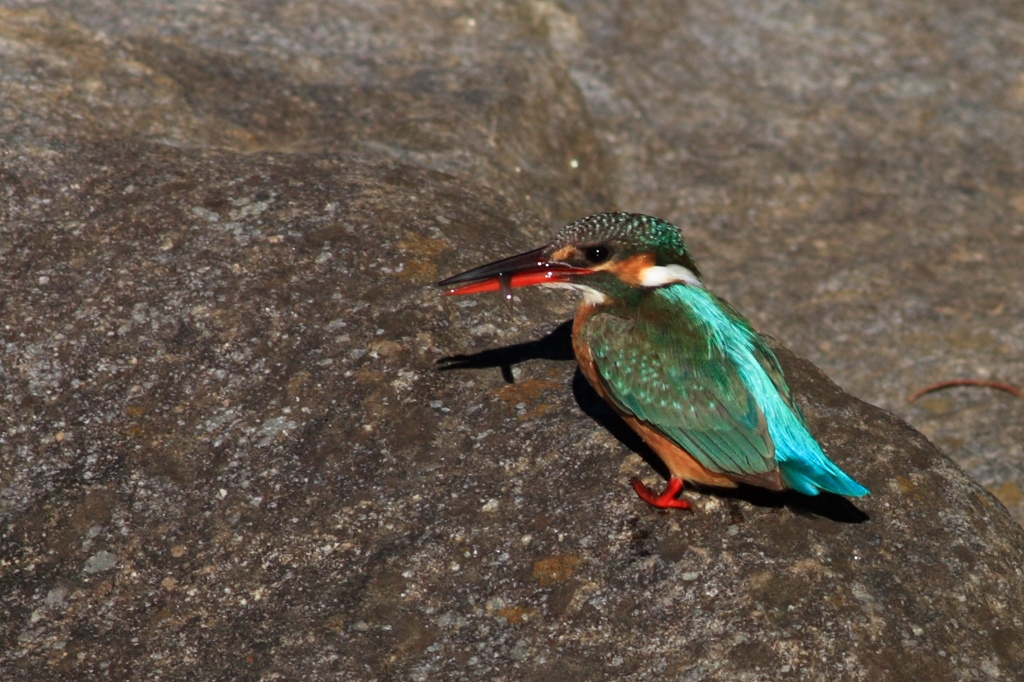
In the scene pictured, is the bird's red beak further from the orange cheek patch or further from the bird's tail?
the bird's tail

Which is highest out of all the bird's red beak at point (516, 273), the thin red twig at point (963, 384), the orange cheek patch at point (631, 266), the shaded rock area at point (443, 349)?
the orange cheek patch at point (631, 266)

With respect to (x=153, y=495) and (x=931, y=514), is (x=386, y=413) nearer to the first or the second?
(x=153, y=495)

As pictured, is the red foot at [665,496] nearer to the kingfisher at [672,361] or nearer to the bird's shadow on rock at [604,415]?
the kingfisher at [672,361]

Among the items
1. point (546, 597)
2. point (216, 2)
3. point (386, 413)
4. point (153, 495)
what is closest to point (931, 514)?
point (546, 597)

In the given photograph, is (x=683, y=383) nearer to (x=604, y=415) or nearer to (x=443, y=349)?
(x=604, y=415)

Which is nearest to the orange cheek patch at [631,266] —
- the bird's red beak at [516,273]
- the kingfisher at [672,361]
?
the kingfisher at [672,361]

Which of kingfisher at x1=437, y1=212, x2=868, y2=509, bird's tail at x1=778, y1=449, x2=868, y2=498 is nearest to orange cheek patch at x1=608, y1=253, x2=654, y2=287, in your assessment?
kingfisher at x1=437, y1=212, x2=868, y2=509

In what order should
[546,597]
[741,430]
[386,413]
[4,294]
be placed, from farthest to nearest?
[4,294], [386,413], [741,430], [546,597]

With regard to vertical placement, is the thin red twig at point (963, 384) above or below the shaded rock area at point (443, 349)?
below
